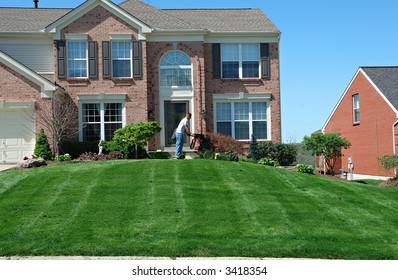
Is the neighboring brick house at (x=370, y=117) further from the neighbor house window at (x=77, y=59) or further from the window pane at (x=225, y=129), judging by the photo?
the neighbor house window at (x=77, y=59)

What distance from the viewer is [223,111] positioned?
28031 mm

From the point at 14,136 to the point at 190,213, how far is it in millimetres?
14370

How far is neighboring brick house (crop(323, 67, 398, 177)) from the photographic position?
28078mm

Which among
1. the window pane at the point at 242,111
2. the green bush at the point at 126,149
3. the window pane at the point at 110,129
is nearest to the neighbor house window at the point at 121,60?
the window pane at the point at 110,129

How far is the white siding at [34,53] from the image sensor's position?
2712 cm

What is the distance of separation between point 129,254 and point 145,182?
20.1ft

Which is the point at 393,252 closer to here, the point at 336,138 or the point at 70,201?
the point at 70,201

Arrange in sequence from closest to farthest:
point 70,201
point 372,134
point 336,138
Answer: point 70,201, point 336,138, point 372,134

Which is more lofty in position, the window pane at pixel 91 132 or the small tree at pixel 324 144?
the window pane at pixel 91 132

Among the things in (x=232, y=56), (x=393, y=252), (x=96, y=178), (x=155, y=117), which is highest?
(x=232, y=56)

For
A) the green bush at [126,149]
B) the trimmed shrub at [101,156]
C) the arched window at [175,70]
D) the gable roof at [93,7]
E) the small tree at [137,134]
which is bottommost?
the trimmed shrub at [101,156]

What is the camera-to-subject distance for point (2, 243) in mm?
10383

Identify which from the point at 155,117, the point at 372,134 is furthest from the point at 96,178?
the point at 372,134

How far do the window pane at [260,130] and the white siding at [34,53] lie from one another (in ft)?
32.8
